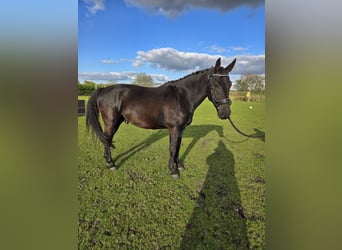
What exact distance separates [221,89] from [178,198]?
1049 mm

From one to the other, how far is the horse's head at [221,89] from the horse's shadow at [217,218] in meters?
0.69

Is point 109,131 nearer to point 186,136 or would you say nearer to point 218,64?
point 218,64

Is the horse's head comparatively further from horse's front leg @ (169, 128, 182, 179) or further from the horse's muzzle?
horse's front leg @ (169, 128, 182, 179)

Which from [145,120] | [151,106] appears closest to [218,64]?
[151,106]

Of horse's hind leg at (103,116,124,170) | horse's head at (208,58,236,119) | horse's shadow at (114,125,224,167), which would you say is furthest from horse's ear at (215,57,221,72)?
horse's shadow at (114,125,224,167)

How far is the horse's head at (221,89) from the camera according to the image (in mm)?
Result: 1552

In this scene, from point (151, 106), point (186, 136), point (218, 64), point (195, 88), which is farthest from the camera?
point (186, 136)

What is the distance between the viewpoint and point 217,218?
1.38m

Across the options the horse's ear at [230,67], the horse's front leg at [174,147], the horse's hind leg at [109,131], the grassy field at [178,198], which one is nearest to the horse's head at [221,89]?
the horse's ear at [230,67]
